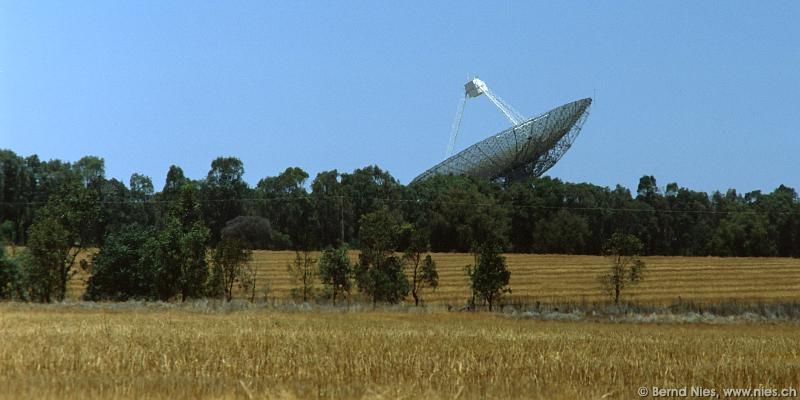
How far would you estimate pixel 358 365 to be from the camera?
17.5m

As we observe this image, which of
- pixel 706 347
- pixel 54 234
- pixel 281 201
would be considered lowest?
pixel 706 347

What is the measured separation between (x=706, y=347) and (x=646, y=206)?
416 ft

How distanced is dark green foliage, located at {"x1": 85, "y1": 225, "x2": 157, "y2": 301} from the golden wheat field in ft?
10.6

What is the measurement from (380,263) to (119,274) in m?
19.8

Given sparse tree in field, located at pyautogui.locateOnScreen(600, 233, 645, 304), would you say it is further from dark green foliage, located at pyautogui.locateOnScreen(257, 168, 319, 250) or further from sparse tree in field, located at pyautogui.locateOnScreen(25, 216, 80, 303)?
dark green foliage, located at pyautogui.locateOnScreen(257, 168, 319, 250)

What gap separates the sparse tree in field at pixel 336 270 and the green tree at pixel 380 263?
3.10ft

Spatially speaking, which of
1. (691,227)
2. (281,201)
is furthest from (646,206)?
(281,201)

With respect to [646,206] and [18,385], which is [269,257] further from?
[18,385]

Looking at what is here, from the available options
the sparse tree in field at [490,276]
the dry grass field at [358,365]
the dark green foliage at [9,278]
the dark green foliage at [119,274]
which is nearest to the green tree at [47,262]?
the dark green foliage at [9,278]

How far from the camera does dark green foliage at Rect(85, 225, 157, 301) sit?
210ft

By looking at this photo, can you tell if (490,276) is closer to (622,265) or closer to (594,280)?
(622,265)

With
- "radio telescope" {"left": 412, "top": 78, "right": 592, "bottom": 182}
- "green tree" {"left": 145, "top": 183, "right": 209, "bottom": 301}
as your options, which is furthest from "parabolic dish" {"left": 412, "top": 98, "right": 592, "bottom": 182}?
"green tree" {"left": 145, "top": 183, "right": 209, "bottom": 301}

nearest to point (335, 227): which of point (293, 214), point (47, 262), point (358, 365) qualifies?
point (293, 214)

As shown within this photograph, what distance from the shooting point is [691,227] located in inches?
5792
